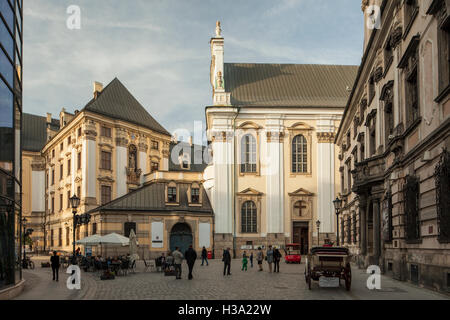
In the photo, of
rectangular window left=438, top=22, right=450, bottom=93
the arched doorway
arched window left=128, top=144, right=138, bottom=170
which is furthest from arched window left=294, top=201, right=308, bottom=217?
rectangular window left=438, top=22, right=450, bottom=93

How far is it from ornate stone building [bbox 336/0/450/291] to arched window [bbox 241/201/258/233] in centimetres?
2284

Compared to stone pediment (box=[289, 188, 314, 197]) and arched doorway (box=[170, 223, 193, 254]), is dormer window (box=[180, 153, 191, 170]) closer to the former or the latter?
arched doorway (box=[170, 223, 193, 254])

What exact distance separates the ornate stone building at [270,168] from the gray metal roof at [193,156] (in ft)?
54.5

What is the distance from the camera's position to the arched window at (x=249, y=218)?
55.0 metres

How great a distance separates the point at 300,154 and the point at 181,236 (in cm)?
1493

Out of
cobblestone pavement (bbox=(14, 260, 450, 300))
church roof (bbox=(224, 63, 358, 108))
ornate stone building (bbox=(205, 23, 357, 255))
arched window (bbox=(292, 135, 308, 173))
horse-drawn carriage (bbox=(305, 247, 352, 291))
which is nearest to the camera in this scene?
cobblestone pavement (bbox=(14, 260, 450, 300))

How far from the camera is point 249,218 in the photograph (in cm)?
5516

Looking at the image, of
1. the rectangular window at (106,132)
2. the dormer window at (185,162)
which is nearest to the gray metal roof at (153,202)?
the rectangular window at (106,132)

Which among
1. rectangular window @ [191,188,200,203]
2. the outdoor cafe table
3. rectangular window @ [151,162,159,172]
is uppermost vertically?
rectangular window @ [151,162,159,172]

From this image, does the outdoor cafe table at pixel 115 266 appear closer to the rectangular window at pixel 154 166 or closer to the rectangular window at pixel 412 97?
the rectangular window at pixel 412 97

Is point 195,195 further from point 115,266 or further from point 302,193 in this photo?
point 115,266

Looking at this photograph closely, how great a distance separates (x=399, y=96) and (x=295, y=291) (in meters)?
9.16

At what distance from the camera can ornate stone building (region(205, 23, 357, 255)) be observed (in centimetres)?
5478

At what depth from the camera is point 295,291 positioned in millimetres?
19906
